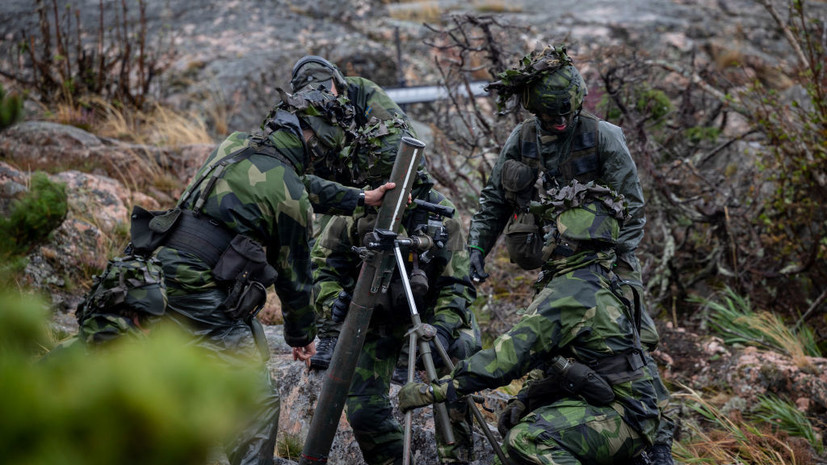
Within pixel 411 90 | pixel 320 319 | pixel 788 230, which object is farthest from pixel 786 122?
pixel 320 319

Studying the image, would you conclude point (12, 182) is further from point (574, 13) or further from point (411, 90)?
point (574, 13)

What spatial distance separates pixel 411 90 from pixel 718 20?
25.9 ft

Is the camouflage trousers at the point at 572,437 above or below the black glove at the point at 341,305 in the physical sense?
above

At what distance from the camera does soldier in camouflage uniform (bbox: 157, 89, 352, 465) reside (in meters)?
3.26

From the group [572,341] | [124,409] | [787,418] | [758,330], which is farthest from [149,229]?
[758,330]

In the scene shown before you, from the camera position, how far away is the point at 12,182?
600 centimetres

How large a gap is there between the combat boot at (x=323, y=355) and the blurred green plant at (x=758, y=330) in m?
3.69

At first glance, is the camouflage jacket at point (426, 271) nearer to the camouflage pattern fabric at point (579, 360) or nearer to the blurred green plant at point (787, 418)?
the camouflage pattern fabric at point (579, 360)

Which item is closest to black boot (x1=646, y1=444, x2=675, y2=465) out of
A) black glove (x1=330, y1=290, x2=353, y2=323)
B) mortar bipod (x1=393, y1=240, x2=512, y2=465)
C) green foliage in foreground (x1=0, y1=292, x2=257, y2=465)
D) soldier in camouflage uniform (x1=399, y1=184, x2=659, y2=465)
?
soldier in camouflage uniform (x1=399, y1=184, x2=659, y2=465)

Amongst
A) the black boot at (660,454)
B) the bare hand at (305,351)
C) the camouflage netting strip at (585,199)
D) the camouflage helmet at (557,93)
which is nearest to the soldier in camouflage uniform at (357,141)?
the bare hand at (305,351)

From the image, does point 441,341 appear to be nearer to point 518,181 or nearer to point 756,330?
Result: point 518,181

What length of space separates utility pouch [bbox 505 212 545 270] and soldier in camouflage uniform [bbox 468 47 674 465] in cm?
2

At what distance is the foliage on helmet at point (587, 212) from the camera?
321 centimetres

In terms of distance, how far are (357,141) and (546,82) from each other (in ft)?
3.72
